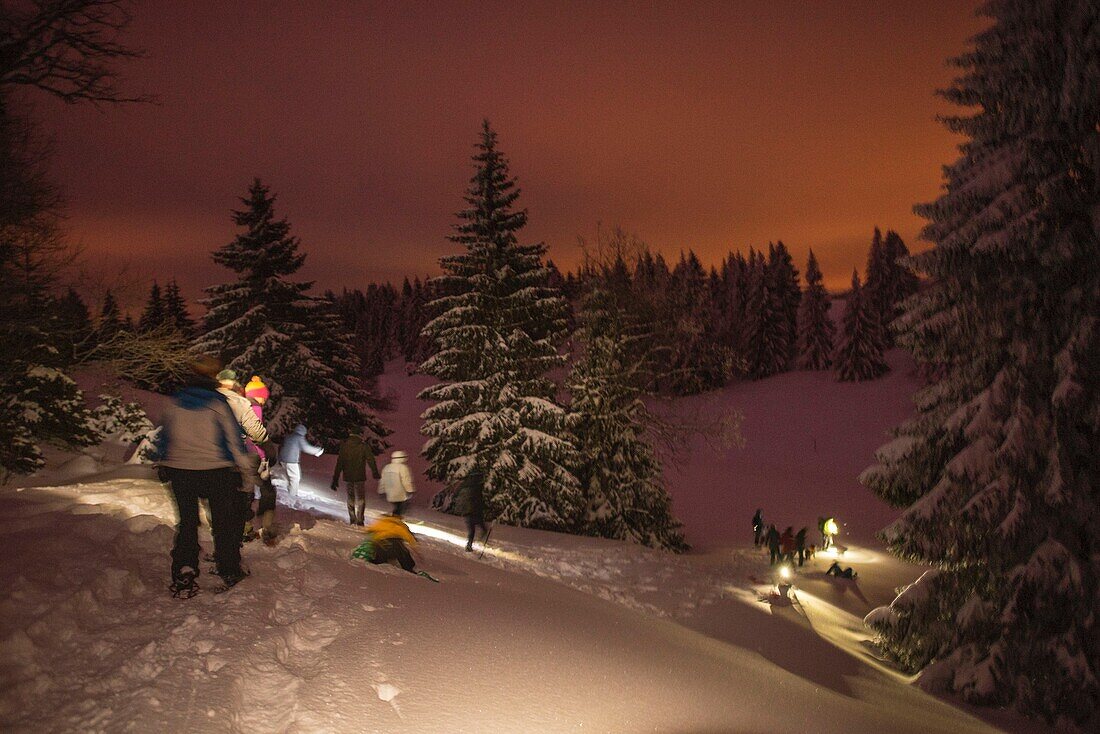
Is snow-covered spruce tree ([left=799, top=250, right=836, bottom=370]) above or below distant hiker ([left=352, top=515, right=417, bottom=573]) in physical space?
above

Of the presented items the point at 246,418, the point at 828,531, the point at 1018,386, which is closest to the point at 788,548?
the point at 828,531

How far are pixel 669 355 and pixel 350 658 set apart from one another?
21.9 metres

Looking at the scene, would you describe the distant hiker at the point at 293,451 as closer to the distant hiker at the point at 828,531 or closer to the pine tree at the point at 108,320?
the pine tree at the point at 108,320

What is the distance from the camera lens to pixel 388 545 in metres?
8.29

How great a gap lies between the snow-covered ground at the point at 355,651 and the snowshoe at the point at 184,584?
11cm

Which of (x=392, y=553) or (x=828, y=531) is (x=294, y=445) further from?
(x=828, y=531)

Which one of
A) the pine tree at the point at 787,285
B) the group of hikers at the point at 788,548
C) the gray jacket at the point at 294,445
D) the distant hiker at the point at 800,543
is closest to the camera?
the gray jacket at the point at 294,445

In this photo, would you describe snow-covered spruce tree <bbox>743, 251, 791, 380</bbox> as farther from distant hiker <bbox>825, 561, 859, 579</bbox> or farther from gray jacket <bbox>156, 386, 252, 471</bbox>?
gray jacket <bbox>156, 386, 252, 471</bbox>

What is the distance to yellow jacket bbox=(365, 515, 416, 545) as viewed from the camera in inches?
329

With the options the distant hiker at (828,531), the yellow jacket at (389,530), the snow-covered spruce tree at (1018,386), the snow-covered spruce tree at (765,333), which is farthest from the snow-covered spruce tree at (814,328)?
the yellow jacket at (389,530)

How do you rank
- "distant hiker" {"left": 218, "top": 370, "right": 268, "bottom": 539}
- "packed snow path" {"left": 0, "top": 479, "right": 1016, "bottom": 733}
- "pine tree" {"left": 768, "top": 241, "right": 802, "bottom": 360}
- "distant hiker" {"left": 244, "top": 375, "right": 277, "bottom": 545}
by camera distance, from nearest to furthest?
"packed snow path" {"left": 0, "top": 479, "right": 1016, "bottom": 733}
"distant hiker" {"left": 218, "top": 370, "right": 268, "bottom": 539}
"distant hiker" {"left": 244, "top": 375, "right": 277, "bottom": 545}
"pine tree" {"left": 768, "top": 241, "right": 802, "bottom": 360}

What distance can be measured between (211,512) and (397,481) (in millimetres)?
5221

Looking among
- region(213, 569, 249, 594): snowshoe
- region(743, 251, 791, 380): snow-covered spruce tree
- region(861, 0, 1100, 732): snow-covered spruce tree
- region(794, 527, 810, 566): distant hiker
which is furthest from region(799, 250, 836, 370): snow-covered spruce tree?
region(213, 569, 249, 594): snowshoe

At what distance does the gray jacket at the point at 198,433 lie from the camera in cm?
577
